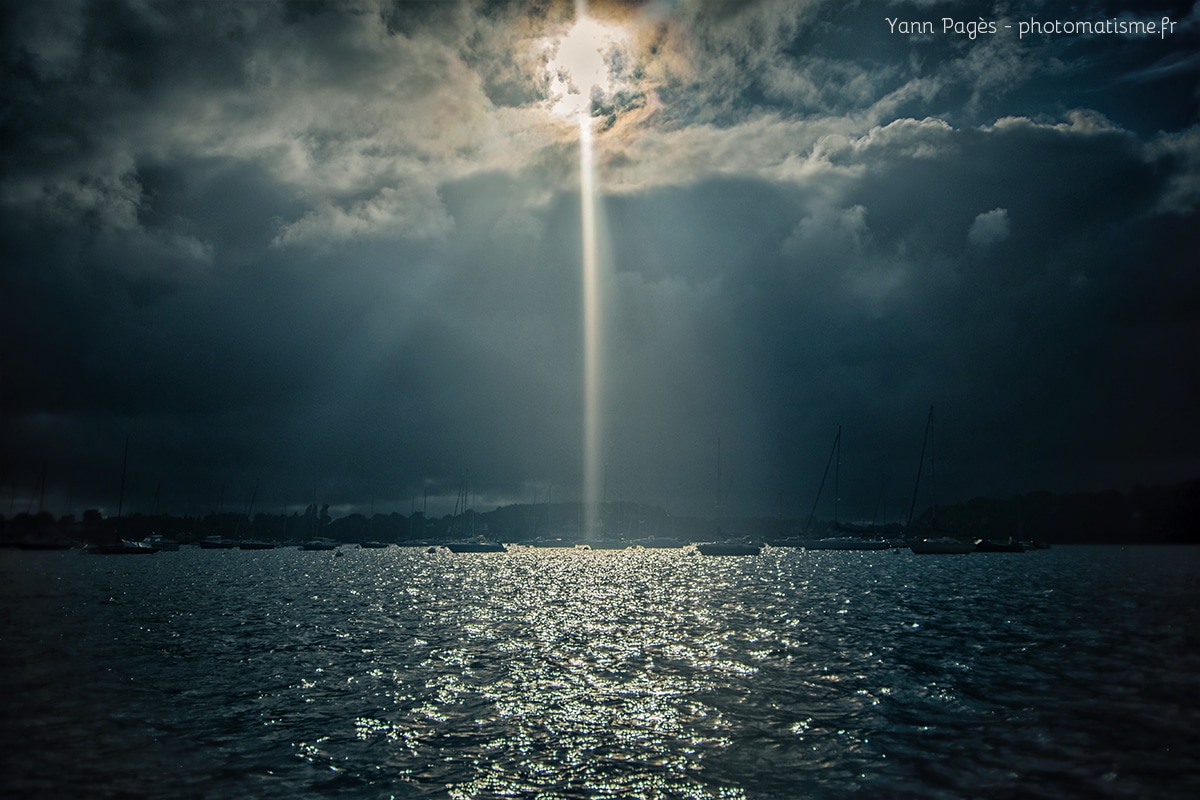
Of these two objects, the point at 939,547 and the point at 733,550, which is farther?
the point at 733,550

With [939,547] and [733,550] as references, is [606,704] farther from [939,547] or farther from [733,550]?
[939,547]

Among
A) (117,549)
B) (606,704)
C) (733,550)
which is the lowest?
(117,549)

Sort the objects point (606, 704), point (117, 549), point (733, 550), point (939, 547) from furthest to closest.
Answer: point (117, 549)
point (733, 550)
point (939, 547)
point (606, 704)

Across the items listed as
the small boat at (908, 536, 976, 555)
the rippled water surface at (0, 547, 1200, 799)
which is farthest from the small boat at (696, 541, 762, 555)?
the rippled water surface at (0, 547, 1200, 799)

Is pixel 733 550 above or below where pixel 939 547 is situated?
below

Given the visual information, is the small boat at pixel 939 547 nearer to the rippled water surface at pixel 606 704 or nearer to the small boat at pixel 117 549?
the rippled water surface at pixel 606 704

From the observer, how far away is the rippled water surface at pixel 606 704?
1758 centimetres

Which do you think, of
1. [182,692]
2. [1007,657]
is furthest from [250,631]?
[1007,657]

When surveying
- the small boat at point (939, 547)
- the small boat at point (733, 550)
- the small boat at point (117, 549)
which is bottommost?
the small boat at point (117, 549)

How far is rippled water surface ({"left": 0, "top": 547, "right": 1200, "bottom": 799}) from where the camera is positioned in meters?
17.6

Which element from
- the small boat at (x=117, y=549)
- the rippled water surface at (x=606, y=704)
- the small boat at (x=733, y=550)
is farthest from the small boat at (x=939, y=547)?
the small boat at (x=117, y=549)

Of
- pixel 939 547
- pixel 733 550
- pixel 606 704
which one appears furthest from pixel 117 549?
pixel 939 547

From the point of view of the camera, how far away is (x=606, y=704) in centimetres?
2519

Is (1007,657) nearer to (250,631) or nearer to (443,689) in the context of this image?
(443,689)
